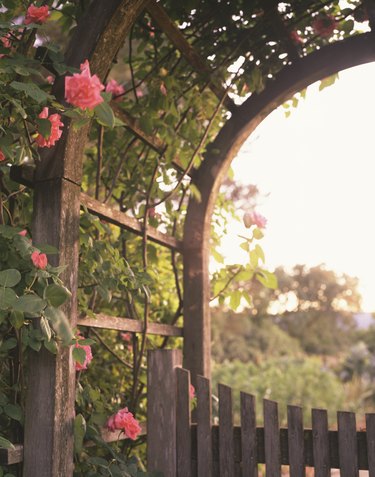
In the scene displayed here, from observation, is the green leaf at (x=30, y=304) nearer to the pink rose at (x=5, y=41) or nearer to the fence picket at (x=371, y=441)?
the pink rose at (x=5, y=41)

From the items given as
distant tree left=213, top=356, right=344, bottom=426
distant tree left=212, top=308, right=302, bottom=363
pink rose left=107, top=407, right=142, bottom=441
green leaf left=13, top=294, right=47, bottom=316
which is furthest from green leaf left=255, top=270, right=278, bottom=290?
distant tree left=212, top=308, right=302, bottom=363

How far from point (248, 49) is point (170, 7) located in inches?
17.1

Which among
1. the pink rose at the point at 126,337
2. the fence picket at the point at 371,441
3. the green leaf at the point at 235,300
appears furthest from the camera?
the pink rose at the point at 126,337

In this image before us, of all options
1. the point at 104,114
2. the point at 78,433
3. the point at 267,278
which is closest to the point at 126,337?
the point at 267,278

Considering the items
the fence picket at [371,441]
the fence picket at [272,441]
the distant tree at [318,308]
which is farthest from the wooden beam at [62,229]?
the distant tree at [318,308]

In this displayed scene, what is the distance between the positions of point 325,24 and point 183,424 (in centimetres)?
192

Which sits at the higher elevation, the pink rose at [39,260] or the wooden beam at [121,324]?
the pink rose at [39,260]

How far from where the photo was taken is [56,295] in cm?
180

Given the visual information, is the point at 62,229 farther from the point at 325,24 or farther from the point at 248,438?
the point at 325,24

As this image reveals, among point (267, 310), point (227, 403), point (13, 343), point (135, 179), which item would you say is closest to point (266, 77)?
point (135, 179)

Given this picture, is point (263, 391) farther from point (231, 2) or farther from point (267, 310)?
point (267, 310)

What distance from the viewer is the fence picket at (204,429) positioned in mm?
2564

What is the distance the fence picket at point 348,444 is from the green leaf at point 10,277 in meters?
1.37

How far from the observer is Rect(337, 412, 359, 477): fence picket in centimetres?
244
